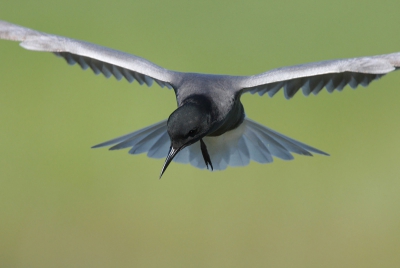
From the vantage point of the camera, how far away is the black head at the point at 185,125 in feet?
14.6

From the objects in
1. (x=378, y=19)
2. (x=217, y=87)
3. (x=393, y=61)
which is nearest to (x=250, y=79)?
(x=217, y=87)

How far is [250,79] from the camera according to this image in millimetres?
4867

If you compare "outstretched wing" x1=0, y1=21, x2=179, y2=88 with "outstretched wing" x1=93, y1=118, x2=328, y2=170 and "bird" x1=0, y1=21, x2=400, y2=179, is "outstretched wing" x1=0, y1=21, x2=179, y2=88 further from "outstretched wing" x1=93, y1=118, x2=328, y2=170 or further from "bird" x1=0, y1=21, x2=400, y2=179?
"outstretched wing" x1=93, y1=118, x2=328, y2=170

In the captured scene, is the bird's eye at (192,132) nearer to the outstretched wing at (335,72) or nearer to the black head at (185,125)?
the black head at (185,125)

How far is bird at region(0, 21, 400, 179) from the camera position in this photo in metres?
4.64

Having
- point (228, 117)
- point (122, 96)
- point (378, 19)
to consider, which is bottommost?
point (228, 117)

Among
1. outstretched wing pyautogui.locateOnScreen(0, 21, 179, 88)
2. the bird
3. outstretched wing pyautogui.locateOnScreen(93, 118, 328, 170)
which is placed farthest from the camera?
outstretched wing pyautogui.locateOnScreen(93, 118, 328, 170)

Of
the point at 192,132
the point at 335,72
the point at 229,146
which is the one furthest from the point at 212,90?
the point at 229,146

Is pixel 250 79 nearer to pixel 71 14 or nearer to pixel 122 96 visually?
pixel 122 96

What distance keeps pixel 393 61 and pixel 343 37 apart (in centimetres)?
358

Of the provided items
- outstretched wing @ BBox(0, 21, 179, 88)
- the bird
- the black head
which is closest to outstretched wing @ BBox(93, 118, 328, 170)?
the bird

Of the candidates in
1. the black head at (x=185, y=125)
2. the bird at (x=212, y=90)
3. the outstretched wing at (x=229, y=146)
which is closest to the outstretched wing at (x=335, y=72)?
the bird at (x=212, y=90)

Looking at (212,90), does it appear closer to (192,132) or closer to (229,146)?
(192,132)

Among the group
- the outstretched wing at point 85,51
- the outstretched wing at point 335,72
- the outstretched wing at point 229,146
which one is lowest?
the outstretched wing at point 229,146
